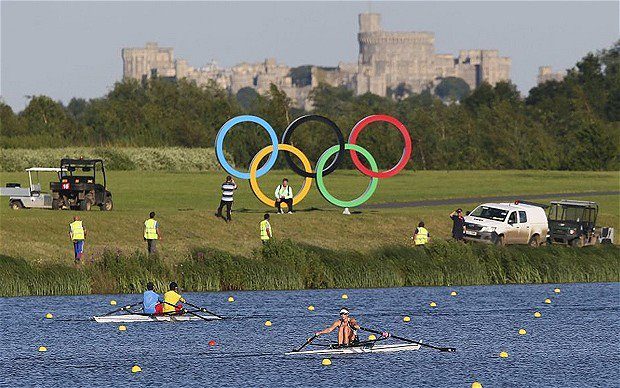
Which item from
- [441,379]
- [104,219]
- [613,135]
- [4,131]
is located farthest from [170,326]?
[613,135]

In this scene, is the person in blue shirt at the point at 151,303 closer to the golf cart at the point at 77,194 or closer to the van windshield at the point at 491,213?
the van windshield at the point at 491,213

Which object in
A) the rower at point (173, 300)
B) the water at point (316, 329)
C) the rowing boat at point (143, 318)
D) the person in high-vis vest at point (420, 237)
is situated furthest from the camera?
the person in high-vis vest at point (420, 237)

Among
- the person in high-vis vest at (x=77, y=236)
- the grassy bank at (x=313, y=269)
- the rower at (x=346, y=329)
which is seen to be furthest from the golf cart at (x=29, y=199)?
the rower at (x=346, y=329)

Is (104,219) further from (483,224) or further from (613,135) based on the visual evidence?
(613,135)

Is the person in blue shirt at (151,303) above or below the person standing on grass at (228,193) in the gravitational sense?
below

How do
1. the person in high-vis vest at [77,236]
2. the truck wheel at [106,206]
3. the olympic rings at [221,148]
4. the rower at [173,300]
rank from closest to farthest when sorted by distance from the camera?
the rower at [173,300] → the person in high-vis vest at [77,236] → the olympic rings at [221,148] → the truck wheel at [106,206]

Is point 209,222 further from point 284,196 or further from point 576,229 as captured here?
point 576,229

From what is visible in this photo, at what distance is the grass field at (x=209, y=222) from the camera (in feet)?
212

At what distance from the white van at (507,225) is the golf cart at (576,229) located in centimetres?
118

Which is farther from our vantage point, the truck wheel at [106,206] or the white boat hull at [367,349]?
the truck wheel at [106,206]

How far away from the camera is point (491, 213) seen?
68500 millimetres

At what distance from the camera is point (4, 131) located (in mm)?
141500

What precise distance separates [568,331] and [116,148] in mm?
87403

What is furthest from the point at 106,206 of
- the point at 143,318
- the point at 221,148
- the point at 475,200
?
the point at 475,200
